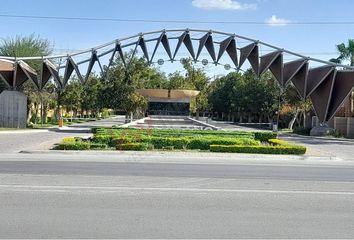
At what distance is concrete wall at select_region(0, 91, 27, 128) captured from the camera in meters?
46.2

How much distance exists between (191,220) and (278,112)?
204ft

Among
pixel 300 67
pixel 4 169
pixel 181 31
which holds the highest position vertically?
pixel 181 31

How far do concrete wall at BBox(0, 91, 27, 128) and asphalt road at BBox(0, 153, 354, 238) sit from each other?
107 ft

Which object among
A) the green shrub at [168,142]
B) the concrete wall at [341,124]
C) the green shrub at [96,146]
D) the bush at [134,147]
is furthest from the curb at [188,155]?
the concrete wall at [341,124]

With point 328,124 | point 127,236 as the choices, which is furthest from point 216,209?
point 328,124

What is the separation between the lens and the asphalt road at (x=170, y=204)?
7.19 meters

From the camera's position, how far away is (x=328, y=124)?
162 ft

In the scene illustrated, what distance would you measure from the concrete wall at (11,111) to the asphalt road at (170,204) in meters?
32.7

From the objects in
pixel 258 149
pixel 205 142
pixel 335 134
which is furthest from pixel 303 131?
pixel 258 149

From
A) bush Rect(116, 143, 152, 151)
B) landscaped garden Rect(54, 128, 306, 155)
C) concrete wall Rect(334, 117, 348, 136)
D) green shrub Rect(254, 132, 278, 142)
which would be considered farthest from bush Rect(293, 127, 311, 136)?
bush Rect(116, 143, 152, 151)

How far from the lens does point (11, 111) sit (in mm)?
46250

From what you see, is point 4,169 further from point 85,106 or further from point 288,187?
point 85,106

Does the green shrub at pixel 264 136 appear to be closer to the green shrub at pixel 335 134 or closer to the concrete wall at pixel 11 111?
the green shrub at pixel 335 134

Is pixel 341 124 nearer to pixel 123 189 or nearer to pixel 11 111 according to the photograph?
pixel 11 111
